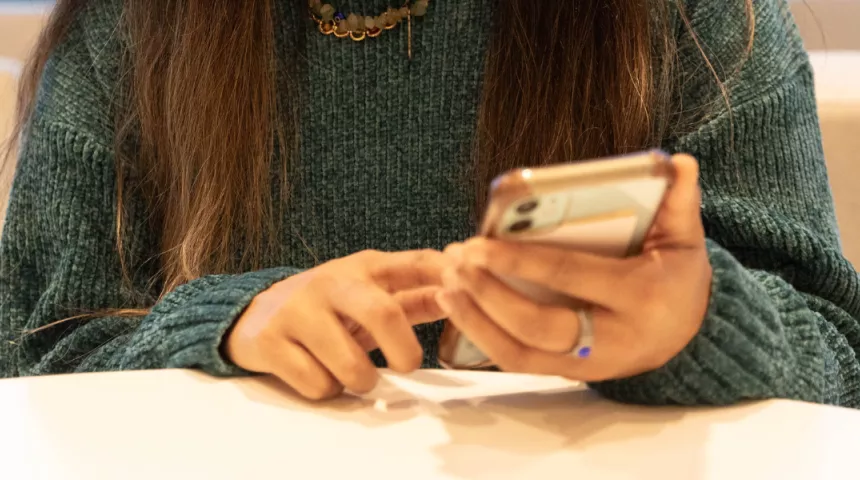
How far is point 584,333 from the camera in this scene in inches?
13.2

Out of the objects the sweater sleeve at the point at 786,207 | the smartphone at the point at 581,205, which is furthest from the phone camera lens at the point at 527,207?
the sweater sleeve at the point at 786,207

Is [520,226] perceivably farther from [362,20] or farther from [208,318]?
[362,20]

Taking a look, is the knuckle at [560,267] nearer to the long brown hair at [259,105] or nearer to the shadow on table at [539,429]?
the shadow on table at [539,429]

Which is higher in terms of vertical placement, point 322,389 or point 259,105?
point 259,105

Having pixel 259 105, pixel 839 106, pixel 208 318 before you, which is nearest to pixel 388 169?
pixel 259 105

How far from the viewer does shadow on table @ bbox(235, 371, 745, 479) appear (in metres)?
0.33

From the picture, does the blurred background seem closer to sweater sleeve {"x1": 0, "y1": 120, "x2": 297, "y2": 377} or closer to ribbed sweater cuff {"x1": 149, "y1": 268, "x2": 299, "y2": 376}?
sweater sleeve {"x1": 0, "y1": 120, "x2": 297, "y2": 377}

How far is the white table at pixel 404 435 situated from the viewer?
12.8 inches

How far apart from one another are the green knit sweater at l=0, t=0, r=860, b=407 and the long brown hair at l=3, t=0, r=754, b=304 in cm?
2

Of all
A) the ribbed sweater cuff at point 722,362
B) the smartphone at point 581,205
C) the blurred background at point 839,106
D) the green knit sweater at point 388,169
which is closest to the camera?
the smartphone at point 581,205

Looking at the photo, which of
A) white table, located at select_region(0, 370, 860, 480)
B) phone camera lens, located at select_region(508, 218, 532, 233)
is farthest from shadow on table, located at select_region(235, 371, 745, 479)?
phone camera lens, located at select_region(508, 218, 532, 233)

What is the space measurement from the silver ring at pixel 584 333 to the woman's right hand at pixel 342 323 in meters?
0.07

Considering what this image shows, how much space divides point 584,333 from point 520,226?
0.07 m

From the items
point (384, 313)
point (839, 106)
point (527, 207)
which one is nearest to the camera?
point (527, 207)
